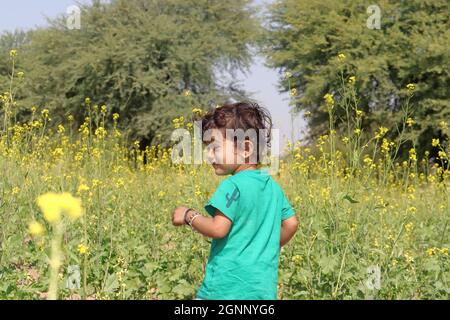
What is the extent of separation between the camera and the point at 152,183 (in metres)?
6.92

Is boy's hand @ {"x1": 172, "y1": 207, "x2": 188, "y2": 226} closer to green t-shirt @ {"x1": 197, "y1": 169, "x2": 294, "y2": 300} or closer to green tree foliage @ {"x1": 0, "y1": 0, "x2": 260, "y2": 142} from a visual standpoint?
green t-shirt @ {"x1": 197, "y1": 169, "x2": 294, "y2": 300}

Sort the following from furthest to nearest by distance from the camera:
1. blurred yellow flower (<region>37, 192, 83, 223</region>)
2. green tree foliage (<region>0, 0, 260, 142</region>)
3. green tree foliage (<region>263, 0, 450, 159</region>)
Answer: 1. green tree foliage (<region>0, 0, 260, 142</region>)
2. green tree foliage (<region>263, 0, 450, 159</region>)
3. blurred yellow flower (<region>37, 192, 83, 223</region>)

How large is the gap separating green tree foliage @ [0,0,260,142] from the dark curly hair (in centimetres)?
1918

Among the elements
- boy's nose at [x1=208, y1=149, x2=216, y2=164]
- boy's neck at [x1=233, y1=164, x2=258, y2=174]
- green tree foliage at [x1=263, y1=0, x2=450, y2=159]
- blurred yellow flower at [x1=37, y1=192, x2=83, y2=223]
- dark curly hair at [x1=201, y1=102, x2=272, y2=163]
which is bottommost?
blurred yellow flower at [x1=37, y1=192, x2=83, y2=223]

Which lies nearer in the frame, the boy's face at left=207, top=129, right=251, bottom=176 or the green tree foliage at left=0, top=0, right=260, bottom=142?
the boy's face at left=207, top=129, right=251, bottom=176

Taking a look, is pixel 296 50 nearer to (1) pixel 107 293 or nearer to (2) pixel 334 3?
(2) pixel 334 3

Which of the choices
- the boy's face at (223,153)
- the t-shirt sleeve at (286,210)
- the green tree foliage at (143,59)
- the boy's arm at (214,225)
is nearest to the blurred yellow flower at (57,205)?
the boy's arm at (214,225)

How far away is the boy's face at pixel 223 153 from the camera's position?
8.80 feet

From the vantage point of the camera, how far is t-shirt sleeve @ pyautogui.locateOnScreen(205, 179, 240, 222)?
Result: 2.57 metres

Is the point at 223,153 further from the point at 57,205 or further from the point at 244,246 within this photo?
the point at 57,205

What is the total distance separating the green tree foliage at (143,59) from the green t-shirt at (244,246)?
1930cm

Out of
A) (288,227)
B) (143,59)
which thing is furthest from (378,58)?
(288,227)

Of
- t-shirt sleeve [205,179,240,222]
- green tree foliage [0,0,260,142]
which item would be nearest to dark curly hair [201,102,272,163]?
t-shirt sleeve [205,179,240,222]
